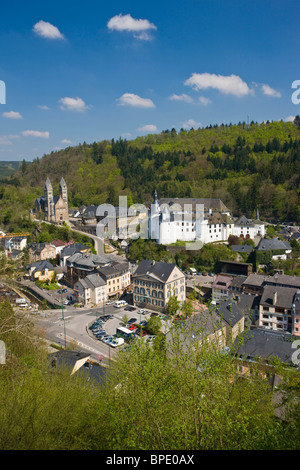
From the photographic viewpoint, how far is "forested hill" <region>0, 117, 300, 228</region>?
149ft

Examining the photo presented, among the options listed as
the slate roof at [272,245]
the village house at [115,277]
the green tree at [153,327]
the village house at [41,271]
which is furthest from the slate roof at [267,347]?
the village house at [41,271]

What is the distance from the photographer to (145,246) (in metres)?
36.1

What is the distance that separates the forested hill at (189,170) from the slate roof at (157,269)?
22.0m

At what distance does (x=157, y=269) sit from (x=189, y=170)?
134ft

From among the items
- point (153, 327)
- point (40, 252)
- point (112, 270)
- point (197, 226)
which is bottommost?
point (153, 327)

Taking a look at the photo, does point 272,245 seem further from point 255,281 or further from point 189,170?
point 189,170

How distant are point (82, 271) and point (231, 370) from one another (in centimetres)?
2631

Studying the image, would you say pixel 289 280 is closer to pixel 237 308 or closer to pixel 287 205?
pixel 237 308

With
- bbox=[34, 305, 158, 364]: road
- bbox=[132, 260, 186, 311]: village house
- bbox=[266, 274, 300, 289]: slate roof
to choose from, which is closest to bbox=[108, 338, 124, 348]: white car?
bbox=[34, 305, 158, 364]: road

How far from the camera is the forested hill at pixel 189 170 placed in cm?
4547

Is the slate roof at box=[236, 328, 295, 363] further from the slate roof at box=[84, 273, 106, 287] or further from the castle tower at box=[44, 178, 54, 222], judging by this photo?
the castle tower at box=[44, 178, 54, 222]

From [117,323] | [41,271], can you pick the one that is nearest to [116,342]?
[117,323]

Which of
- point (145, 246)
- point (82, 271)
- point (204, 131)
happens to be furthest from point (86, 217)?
point (204, 131)

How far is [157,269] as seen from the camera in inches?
1025
